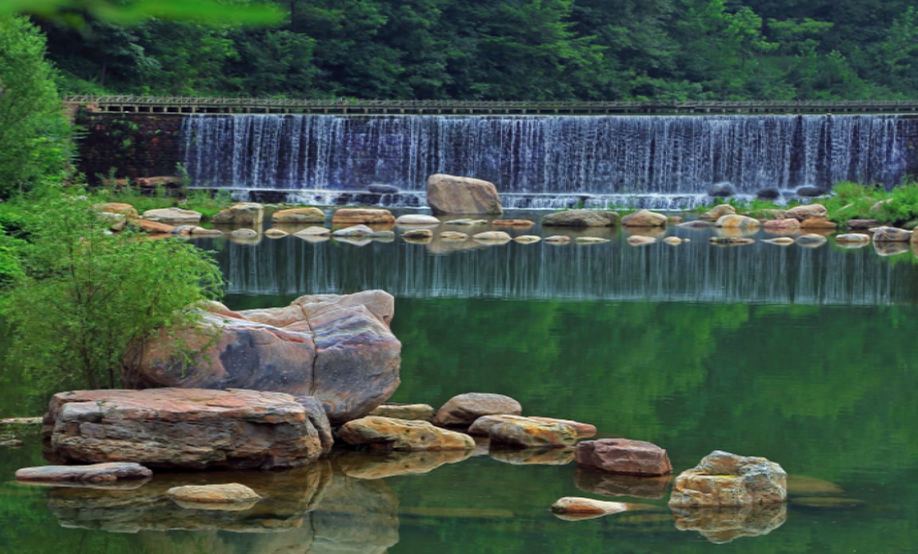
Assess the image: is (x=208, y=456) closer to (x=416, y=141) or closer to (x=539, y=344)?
(x=539, y=344)

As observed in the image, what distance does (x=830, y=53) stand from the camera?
70.6 m

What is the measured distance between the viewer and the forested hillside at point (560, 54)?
182ft

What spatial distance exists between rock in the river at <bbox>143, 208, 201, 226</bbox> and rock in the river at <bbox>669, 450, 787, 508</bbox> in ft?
89.8

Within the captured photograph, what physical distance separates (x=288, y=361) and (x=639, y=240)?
70.5ft

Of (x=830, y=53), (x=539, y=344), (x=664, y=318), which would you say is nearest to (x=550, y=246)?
(x=664, y=318)

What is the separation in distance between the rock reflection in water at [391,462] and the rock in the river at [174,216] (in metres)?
25.5

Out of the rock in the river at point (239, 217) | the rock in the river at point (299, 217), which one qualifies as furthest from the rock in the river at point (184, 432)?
the rock in the river at point (299, 217)

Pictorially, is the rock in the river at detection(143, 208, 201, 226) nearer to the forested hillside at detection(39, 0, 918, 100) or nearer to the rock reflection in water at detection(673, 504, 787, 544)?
the forested hillside at detection(39, 0, 918, 100)

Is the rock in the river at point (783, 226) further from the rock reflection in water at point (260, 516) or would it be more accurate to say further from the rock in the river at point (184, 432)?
the rock reflection in water at point (260, 516)

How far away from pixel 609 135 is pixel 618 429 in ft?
118

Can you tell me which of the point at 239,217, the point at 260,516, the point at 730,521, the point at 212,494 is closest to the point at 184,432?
the point at 212,494

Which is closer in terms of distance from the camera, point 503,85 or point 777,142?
point 777,142

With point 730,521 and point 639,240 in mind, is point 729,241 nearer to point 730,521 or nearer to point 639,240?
point 639,240

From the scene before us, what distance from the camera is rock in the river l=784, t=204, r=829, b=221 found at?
126 feet
